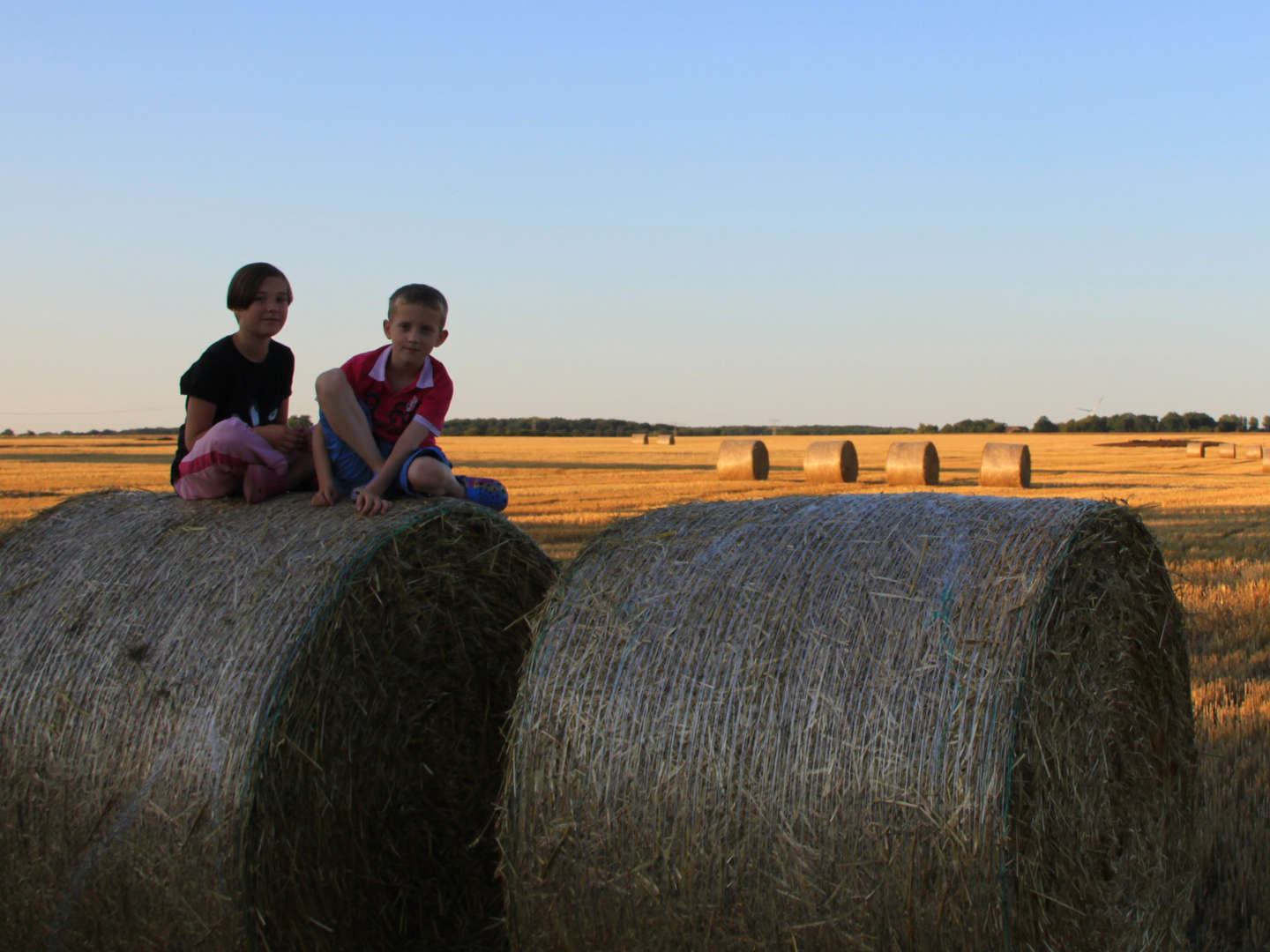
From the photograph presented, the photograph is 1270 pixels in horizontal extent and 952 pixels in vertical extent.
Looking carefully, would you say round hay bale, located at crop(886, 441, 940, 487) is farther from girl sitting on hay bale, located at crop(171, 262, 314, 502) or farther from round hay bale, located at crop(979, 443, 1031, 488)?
girl sitting on hay bale, located at crop(171, 262, 314, 502)

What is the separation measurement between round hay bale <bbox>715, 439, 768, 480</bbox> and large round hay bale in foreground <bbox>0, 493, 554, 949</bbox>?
66.0ft

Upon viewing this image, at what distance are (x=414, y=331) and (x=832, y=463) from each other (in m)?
20.4

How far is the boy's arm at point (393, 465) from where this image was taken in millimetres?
3633

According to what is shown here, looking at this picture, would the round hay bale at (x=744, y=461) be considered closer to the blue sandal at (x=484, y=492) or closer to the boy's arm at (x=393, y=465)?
the blue sandal at (x=484, y=492)

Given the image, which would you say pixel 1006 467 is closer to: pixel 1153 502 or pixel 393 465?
pixel 1153 502

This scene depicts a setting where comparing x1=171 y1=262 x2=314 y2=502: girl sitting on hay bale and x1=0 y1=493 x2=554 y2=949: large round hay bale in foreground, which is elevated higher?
x1=171 y1=262 x2=314 y2=502: girl sitting on hay bale

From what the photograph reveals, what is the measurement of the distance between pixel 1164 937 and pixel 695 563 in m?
2.01

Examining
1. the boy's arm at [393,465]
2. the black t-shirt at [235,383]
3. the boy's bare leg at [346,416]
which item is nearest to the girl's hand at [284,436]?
the black t-shirt at [235,383]

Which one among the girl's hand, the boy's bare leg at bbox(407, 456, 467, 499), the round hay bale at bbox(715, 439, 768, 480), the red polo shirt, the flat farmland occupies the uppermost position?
the red polo shirt

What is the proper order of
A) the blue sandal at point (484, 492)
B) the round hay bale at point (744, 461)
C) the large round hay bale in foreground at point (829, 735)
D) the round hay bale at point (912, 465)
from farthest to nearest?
the round hay bale at point (744, 461), the round hay bale at point (912, 465), the blue sandal at point (484, 492), the large round hay bale in foreground at point (829, 735)

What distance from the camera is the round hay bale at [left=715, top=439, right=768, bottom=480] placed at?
24.0m

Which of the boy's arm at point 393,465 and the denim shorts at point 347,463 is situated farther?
the denim shorts at point 347,463

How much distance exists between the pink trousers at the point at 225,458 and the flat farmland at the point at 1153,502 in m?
0.42

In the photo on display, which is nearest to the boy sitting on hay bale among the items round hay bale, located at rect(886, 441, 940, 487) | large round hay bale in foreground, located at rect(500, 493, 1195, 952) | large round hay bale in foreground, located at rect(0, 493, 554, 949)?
large round hay bale in foreground, located at rect(0, 493, 554, 949)
